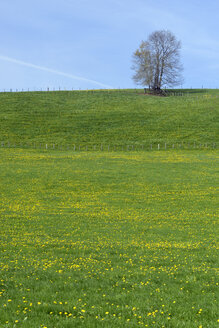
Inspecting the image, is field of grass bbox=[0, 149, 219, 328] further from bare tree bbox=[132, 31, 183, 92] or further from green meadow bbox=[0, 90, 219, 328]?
bare tree bbox=[132, 31, 183, 92]

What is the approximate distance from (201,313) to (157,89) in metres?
132

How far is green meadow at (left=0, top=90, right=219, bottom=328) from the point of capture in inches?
398

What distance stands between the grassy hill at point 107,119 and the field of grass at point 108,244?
82.3 ft

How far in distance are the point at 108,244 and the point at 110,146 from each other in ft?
174

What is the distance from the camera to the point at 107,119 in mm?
91250

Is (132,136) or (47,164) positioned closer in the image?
(47,164)

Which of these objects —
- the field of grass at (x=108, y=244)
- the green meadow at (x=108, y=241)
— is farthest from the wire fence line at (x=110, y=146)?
the field of grass at (x=108, y=244)

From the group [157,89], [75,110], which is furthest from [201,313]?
[157,89]

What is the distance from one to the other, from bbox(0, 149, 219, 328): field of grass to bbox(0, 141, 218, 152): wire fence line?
17.0 metres

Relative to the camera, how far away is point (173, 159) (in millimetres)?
54188

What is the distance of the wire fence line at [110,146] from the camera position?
67938mm

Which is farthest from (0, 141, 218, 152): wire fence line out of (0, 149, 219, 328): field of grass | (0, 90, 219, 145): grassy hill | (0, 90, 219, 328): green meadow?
(0, 149, 219, 328): field of grass

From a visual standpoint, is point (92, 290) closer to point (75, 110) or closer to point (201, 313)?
point (201, 313)

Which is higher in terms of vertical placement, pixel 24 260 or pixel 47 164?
pixel 47 164
